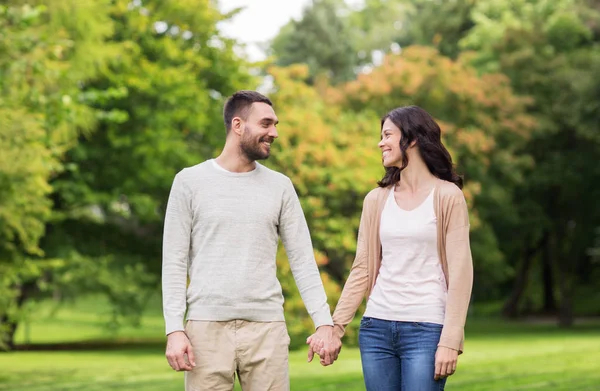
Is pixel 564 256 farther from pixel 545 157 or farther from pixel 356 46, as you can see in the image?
pixel 356 46

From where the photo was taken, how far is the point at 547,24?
3712 cm

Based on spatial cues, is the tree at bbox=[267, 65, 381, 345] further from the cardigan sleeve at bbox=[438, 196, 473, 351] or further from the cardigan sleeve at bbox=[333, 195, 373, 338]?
the cardigan sleeve at bbox=[438, 196, 473, 351]

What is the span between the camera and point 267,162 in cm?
2592

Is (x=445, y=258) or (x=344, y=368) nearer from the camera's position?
(x=445, y=258)

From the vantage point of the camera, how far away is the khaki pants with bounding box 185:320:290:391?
450 centimetres

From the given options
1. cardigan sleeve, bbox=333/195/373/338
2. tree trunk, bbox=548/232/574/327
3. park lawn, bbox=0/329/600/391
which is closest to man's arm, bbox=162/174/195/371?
cardigan sleeve, bbox=333/195/373/338

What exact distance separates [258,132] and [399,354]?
43.8 inches

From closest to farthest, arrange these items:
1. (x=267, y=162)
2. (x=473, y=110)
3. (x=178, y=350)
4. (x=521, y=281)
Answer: (x=178, y=350), (x=267, y=162), (x=473, y=110), (x=521, y=281)

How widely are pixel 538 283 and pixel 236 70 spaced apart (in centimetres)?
2817

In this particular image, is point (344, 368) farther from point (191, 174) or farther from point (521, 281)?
point (521, 281)

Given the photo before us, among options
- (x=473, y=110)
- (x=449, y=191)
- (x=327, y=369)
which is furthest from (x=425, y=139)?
(x=473, y=110)

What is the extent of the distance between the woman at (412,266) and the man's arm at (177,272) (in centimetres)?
63

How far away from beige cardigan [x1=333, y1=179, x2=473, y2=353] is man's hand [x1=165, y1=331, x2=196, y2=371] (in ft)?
2.39

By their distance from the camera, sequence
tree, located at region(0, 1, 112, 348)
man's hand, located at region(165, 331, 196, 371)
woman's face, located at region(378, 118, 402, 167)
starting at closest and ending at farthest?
man's hand, located at region(165, 331, 196, 371) → woman's face, located at region(378, 118, 402, 167) → tree, located at region(0, 1, 112, 348)
